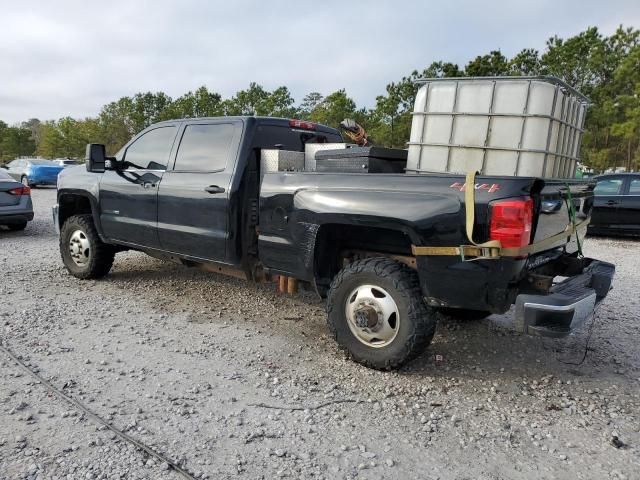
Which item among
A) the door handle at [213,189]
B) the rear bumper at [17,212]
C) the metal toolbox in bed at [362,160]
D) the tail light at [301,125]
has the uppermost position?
the tail light at [301,125]

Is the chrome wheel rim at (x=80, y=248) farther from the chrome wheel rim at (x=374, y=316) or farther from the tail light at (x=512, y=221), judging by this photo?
the tail light at (x=512, y=221)

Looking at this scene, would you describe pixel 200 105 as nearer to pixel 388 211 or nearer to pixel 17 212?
pixel 17 212

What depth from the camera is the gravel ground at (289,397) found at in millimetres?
2453

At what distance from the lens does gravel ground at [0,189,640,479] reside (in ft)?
Answer: 8.05

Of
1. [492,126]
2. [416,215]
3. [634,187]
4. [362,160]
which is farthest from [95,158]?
[634,187]

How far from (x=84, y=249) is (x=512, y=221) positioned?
4.85 m

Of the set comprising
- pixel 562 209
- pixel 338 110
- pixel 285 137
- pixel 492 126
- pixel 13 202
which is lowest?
pixel 13 202

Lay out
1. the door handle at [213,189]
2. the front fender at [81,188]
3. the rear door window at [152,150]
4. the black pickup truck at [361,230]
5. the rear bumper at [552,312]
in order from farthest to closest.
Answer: the front fender at [81,188]
the rear door window at [152,150]
the door handle at [213,189]
the black pickup truck at [361,230]
the rear bumper at [552,312]

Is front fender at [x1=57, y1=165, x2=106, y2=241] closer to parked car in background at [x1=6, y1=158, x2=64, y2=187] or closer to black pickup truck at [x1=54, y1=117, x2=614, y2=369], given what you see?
black pickup truck at [x1=54, y1=117, x2=614, y2=369]

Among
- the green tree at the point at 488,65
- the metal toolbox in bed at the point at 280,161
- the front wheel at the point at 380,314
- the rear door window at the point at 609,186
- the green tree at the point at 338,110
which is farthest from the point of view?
the green tree at the point at 338,110

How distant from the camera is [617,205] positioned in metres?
10.3

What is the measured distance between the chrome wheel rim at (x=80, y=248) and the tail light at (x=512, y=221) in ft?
15.2

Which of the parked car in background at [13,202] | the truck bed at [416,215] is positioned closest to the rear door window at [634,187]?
the truck bed at [416,215]

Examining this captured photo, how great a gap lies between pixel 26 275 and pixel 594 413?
6.08 metres
